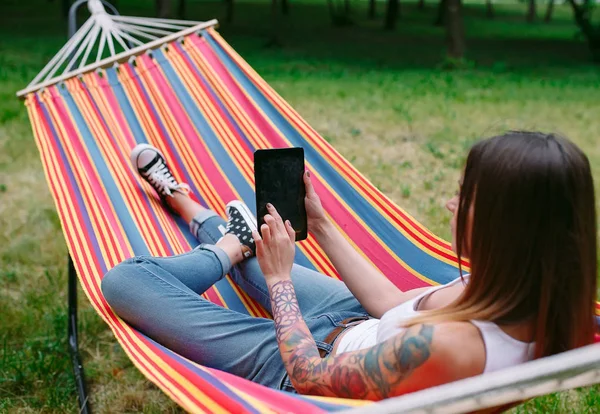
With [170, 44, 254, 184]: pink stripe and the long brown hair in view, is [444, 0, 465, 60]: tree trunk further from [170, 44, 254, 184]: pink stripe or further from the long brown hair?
the long brown hair

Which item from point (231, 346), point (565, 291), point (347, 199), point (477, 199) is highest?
point (477, 199)

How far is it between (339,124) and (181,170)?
326 cm

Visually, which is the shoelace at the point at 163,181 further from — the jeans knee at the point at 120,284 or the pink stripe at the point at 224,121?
the jeans knee at the point at 120,284

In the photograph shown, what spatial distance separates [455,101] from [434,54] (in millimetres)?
6380

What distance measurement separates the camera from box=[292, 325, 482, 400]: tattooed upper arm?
39.4 inches

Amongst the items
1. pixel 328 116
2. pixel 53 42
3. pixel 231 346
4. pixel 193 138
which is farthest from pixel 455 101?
pixel 53 42

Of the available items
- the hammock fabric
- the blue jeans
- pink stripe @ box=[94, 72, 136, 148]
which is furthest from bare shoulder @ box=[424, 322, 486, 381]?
pink stripe @ box=[94, 72, 136, 148]

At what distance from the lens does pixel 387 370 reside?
3.42 ft

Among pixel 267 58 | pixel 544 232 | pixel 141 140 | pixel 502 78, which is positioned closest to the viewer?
pixel 544 232

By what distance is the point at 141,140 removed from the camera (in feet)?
8.25

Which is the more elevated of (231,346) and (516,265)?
(516,265)

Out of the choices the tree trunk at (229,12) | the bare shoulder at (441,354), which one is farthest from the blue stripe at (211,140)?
the tree trunk at (229,12)

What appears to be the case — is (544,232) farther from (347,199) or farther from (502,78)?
(502,78)

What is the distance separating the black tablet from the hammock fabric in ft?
1.18
